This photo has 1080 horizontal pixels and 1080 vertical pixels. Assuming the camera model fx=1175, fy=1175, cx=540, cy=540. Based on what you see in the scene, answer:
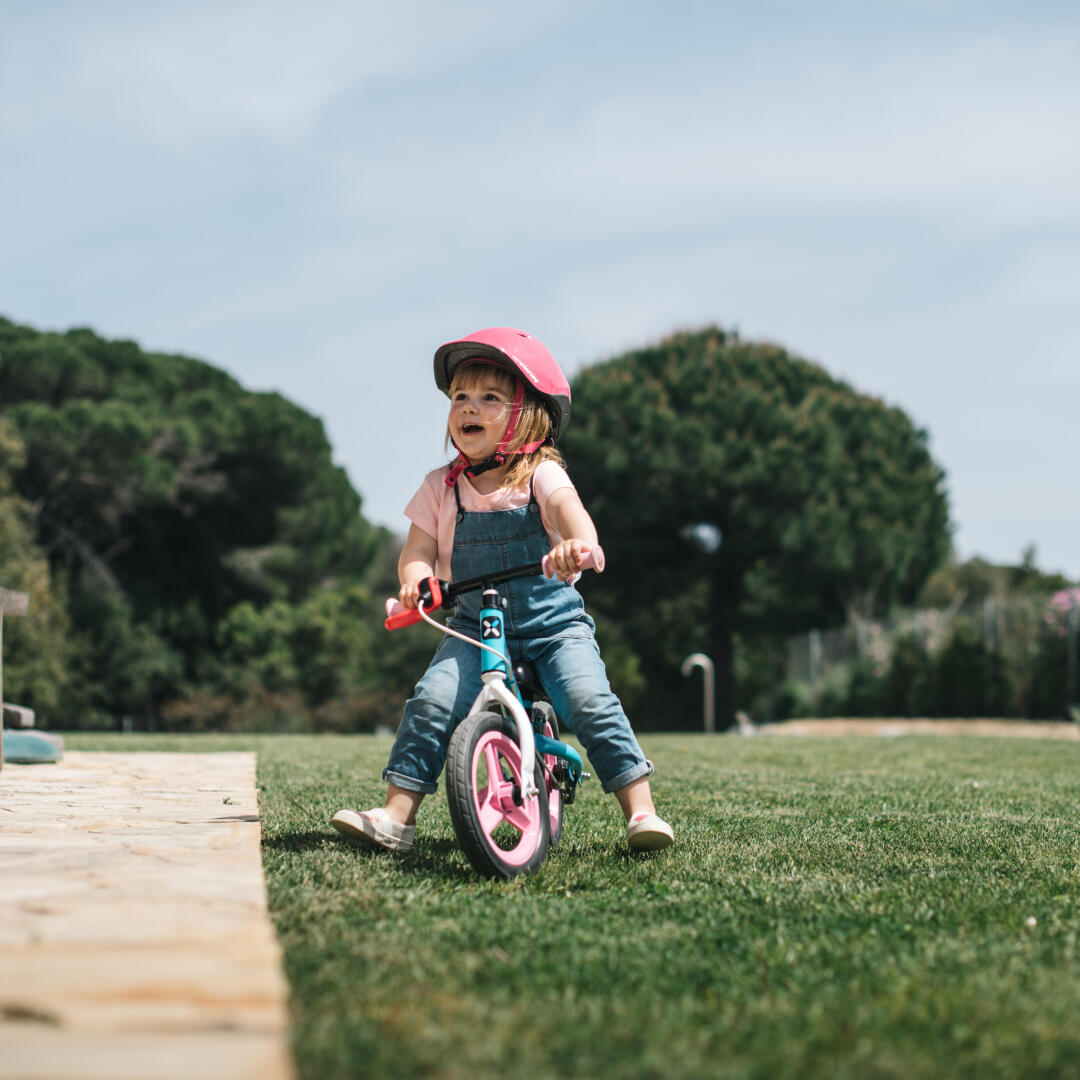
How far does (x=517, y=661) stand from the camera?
3.42 meters

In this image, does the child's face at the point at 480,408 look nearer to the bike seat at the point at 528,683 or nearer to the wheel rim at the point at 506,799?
the bike seat at the point at 528,683

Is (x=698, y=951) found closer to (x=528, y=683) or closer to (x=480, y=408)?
(x=528, y=683)

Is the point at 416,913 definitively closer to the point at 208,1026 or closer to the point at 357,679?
the point at 208,1026

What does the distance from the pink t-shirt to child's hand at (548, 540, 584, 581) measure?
403 mm

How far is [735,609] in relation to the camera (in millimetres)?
26844

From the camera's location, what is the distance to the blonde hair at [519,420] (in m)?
3.52

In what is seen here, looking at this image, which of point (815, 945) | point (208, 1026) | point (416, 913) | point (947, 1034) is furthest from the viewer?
point (416, 913)

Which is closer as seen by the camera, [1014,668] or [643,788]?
[643,788]

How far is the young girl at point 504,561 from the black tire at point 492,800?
0.27 meters

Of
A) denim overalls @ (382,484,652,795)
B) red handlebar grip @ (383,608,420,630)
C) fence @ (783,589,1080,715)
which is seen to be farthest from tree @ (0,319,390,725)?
red handlebar grip @ (383,608,420,630)

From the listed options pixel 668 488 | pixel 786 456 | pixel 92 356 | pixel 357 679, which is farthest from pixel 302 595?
pixel 786 456

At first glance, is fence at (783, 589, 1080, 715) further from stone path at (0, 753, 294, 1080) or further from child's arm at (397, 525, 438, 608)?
stone path at (0, 753, 294, 1080)

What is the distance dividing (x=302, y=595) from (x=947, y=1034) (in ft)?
93.0

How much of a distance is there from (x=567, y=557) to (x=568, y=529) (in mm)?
354
